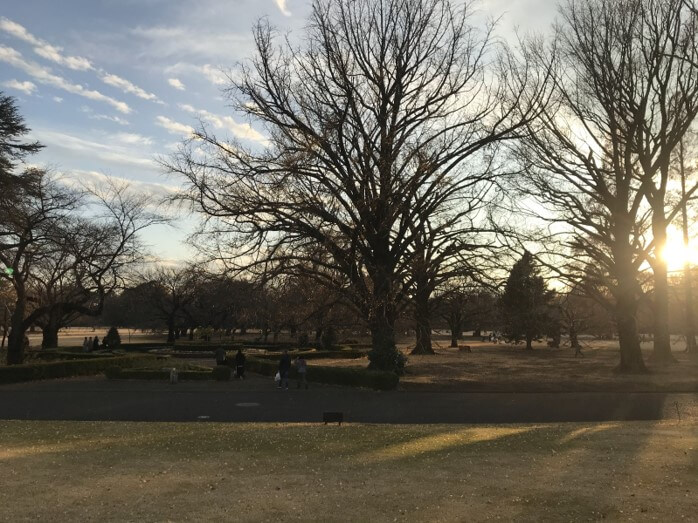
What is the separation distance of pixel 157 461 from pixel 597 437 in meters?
7.94

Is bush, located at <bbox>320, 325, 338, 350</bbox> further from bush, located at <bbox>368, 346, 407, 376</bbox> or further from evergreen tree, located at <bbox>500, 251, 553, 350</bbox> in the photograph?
bush, located at <bbox>368, 346, 407, 376</bbox>

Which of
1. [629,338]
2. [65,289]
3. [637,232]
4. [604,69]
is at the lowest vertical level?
[629,338]

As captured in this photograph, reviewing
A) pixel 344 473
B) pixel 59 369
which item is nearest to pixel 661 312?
pixel 344 473

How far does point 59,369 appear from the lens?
27.7 m

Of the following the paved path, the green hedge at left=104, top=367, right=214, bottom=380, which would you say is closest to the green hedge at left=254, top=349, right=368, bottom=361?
the green hedge at left=104, top=367, right=214, bottom=380

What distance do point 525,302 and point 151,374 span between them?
32240 millimetres

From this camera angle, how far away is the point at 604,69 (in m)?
26.0

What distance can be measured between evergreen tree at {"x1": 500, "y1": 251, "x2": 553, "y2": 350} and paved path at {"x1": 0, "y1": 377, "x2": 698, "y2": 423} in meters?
7.07

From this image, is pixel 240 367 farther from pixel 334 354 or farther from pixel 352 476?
pixel 352 476

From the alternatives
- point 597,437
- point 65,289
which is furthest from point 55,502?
point 65,289

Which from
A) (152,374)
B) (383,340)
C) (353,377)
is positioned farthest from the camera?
(152,374)

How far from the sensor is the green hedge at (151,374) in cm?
2664

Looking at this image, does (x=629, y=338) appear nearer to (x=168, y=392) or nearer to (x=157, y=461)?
(x=168, y=392)

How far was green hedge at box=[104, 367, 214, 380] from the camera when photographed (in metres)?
26.6
